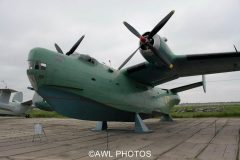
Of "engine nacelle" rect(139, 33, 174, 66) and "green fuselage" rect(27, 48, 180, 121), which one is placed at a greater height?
"engine nacelle" rect(139, 33, 174, 66)

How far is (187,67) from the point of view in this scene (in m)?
15.9

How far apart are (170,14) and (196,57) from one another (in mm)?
A: 2667

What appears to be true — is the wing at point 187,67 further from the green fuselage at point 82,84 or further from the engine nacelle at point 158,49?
the green fuselage at point 82,84

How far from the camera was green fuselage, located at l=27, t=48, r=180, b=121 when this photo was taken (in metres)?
11.8

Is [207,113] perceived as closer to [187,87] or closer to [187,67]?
[187,87]

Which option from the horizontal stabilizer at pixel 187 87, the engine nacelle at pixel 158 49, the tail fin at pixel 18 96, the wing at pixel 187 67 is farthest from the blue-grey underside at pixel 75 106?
the tail fin at pixel 18 96

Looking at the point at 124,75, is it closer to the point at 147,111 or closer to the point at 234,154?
the point at 147,111

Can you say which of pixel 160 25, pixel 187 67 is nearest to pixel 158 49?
pixel 160 25

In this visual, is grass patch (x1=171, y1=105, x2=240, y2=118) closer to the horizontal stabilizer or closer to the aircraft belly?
the horizontal stabilizer

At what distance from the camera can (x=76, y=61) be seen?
1332cm

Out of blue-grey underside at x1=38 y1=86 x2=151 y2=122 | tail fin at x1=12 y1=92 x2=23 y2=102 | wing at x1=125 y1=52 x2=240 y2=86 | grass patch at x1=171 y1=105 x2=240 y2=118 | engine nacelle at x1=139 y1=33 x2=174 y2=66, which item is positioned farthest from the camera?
tail fin at x1=12 y1=92 x2=23 y2=102

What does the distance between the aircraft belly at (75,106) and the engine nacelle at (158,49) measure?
325 centimetres

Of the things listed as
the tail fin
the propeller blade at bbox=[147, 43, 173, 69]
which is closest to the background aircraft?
the tail fin

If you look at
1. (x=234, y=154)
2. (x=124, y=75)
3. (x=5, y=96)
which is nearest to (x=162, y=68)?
(x=124, y=75)
